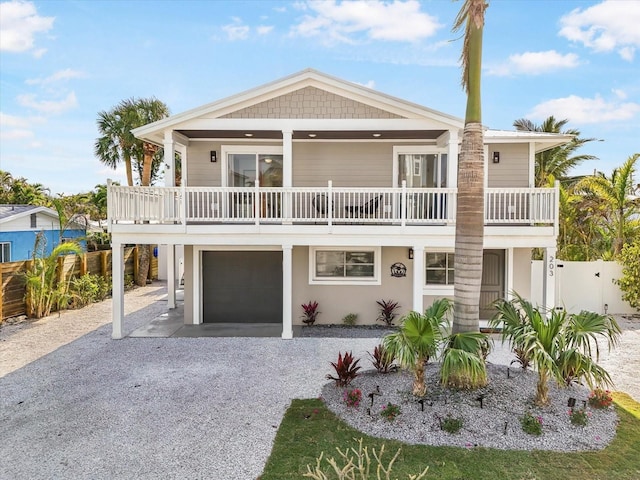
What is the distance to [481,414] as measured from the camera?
5.30 metres

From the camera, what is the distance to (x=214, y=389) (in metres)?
6.64

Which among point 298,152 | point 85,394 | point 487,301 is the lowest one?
point 85,394

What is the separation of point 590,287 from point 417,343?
32.7ft

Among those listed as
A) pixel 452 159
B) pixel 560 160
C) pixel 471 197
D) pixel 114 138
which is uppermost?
pixel 114 138

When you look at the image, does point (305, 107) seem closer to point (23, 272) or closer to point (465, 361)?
point (465, 361)

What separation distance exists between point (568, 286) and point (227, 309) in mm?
10808

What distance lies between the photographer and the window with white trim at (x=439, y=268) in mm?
11117

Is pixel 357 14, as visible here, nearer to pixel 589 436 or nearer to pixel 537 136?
pixel 537 136

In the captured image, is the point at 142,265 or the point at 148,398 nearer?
the point at 148,398

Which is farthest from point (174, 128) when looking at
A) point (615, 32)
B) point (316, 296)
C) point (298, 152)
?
point (615, 32)

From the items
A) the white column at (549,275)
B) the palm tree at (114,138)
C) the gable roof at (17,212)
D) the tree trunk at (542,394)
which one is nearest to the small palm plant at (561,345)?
the tree trunk at (542,394)

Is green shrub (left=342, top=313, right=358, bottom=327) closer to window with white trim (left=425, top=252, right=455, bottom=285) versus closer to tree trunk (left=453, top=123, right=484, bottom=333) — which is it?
window with white trim (left=425, top=252, right=455, bottom=285)

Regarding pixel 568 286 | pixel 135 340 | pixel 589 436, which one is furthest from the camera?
pixel 568 286

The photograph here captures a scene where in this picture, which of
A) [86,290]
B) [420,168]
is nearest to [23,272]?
[86,290]
